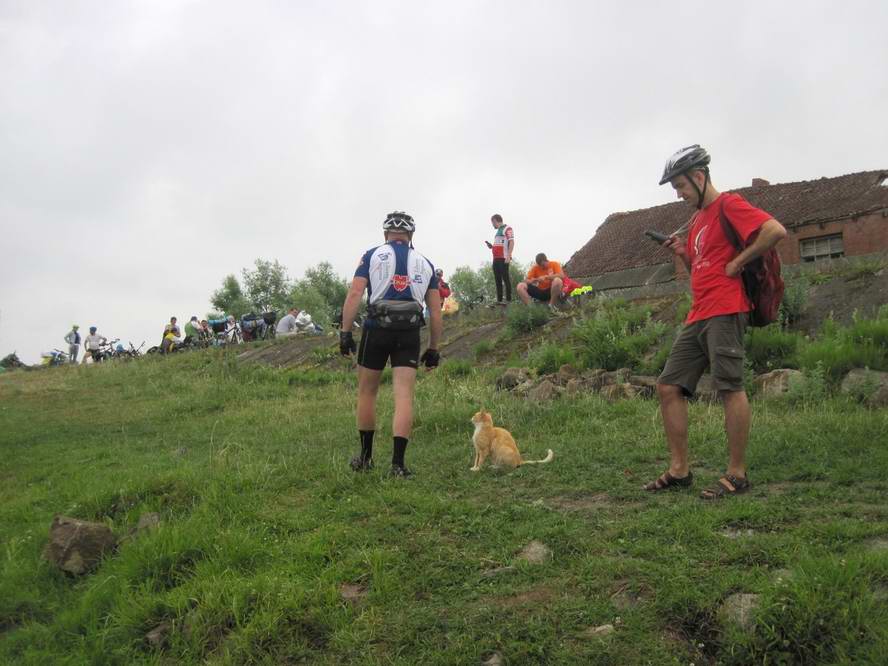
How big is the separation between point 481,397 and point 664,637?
5.78 meters

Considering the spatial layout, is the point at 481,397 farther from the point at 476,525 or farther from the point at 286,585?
the point at 286,585

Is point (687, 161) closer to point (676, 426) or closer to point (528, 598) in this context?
point (676, 426)

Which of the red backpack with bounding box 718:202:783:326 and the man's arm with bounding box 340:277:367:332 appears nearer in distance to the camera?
the red backpack with bounding box 718:202:783:326

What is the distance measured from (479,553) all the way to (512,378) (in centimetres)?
556

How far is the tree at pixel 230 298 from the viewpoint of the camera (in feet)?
200

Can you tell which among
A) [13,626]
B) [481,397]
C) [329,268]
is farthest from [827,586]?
[329,268]

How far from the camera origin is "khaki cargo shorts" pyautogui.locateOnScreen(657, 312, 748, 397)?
15.1 ft

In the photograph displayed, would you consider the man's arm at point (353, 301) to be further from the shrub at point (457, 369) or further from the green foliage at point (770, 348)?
the shrub at point (457, 369)

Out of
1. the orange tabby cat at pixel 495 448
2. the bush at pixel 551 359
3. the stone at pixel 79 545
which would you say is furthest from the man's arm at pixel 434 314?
the bush at pixel 551 359

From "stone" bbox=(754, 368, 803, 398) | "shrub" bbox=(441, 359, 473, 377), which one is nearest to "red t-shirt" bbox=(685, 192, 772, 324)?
"stone" bbox=(754, 368, 803, 398)

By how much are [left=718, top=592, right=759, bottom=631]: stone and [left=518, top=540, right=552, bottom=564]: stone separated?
0.97m

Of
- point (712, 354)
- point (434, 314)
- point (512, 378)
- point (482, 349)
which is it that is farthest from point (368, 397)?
point (482, 349)

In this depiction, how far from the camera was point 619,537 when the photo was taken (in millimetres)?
4062

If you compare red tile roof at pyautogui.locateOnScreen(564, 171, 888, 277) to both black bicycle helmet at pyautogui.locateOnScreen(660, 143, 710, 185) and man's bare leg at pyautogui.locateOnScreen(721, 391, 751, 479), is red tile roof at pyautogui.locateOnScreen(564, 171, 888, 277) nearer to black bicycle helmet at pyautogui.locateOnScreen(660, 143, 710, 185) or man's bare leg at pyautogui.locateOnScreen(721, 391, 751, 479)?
black bicycle helmet at pyautogui.locateOnScreen(660, 143, 710, 185)
